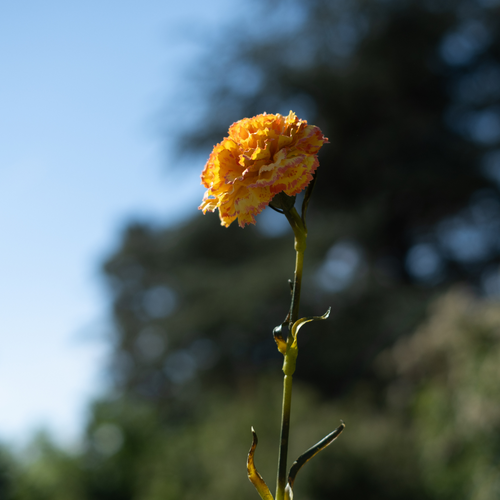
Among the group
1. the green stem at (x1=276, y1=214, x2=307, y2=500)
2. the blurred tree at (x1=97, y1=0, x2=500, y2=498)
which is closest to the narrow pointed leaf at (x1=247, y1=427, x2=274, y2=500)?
the green stem at (x1=276, y1=214, x2=307, y2=500)

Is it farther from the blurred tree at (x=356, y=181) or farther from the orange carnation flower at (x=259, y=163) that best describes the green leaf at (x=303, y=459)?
the blurred tree at (x=356, y=181)

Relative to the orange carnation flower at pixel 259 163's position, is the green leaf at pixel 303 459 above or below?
below

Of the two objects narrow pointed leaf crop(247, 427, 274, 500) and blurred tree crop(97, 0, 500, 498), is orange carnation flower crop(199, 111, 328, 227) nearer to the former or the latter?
narrow pointed leaf crop(247, 427, 274, 500)

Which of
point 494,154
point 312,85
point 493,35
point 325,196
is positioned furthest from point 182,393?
point 493,35

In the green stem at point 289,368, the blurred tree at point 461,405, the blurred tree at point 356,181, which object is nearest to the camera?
the green stem at point 289,368

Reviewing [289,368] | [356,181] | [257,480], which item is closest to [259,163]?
[289,368]

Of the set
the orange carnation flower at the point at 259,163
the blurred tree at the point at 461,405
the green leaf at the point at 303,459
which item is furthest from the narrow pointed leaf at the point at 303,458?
the blurred tree at the point at 461,405

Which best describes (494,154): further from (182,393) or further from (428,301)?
(182,393)
